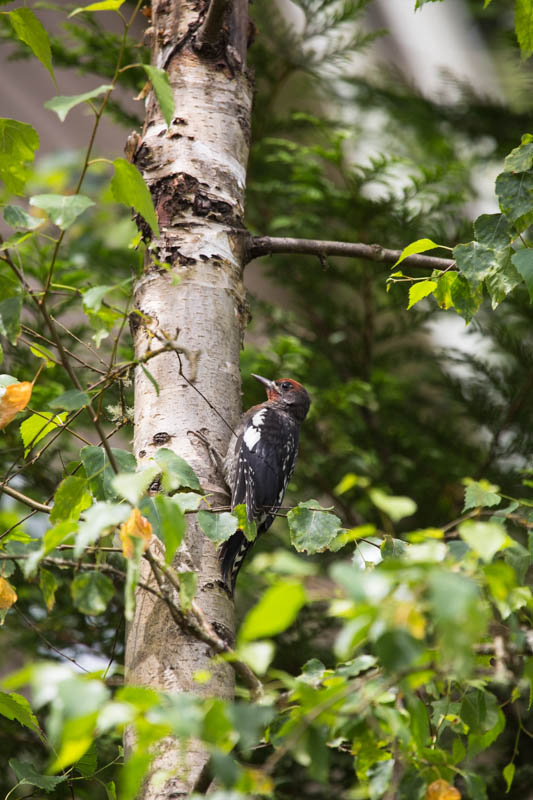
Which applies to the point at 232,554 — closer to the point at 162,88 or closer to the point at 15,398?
the point at 15,398

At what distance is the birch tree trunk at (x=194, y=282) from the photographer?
1884mm

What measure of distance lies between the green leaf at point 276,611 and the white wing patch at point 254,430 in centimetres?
213

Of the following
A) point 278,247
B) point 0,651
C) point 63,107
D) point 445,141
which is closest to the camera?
point 63,107

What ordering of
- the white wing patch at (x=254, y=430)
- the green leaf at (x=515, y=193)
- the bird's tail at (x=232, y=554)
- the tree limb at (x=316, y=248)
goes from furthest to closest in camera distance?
the white wing patch at (x=254, y=430) → the tree limb at (x=316, y=248) → the bird's tail at (x=232, y=554) → the green leaf at (x=515, y=193)

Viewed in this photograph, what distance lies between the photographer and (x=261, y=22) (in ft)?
15.9

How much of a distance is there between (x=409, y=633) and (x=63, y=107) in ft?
3.30

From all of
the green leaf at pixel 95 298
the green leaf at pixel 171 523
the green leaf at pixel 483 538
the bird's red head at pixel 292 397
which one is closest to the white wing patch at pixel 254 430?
the bird's red head at pixel 292 397

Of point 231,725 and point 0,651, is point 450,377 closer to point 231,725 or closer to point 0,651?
point 0,651

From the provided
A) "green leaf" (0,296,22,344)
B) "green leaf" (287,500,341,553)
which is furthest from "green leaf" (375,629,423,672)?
"green leaf" (0,296,22,344)

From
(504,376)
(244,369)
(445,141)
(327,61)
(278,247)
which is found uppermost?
(327,61)

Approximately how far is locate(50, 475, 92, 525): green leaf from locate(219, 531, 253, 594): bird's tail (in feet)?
2.32

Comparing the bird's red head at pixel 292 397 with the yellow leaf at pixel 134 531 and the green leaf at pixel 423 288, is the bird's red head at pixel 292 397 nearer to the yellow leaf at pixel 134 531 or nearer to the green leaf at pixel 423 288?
the green leaf at pixel 423 288

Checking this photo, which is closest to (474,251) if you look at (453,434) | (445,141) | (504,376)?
(504,376)

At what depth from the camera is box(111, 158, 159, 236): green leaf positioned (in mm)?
1487
